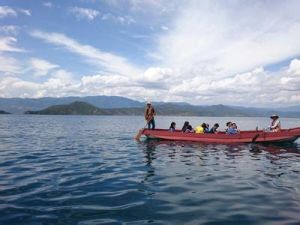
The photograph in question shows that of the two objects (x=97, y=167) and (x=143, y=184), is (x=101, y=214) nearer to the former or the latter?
(x=143, y=184)

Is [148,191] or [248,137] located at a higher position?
[248,137]

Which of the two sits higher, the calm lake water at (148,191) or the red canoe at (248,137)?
the red canoe at (248,137)

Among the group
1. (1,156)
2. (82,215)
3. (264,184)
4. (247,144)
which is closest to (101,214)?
(82,215)

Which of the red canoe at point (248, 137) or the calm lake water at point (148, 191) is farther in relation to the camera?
the red canoe at point (248, 137)

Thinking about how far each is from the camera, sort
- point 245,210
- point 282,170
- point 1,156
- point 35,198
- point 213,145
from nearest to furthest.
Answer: point 245,210, point 35,198, point 282,170, point 1,156, point 213,145

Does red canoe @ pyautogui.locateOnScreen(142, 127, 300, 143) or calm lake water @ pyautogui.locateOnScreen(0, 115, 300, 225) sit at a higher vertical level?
red canoe @ pyautogui.locateOnScreen(142, 127, 300, 143)

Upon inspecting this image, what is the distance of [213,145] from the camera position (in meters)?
30.7

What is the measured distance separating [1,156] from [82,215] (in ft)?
47.7

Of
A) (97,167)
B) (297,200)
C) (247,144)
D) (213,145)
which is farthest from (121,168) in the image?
(247,144)

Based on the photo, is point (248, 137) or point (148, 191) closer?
point (148, 191)

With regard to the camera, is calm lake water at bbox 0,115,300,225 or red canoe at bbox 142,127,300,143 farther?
red canoe at bbox 142,127,300,143

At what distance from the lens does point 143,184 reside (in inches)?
553

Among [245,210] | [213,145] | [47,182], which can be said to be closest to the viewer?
[245,210]

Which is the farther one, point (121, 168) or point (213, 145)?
point (213, 145)
